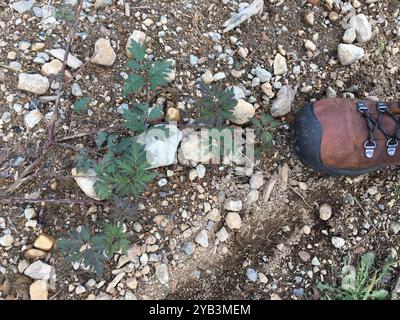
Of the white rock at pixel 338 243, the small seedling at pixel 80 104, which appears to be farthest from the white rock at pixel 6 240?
the white rock at pixel 338 243

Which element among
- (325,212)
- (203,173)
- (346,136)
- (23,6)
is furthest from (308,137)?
(23,6)

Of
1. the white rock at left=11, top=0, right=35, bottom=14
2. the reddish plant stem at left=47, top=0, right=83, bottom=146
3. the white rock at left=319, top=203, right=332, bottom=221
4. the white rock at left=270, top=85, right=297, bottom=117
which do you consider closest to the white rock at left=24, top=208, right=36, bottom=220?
the reddish plant stem at left=47, top=0, right=83, bottom=146

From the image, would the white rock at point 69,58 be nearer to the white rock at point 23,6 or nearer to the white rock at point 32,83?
the white rock at point 32,83

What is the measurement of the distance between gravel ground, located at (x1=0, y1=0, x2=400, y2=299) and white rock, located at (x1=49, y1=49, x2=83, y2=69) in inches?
0.7

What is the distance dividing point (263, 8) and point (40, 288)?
6.15ft

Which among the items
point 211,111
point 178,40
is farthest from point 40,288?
point 178,40

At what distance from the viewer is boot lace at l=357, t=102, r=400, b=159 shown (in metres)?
2.52

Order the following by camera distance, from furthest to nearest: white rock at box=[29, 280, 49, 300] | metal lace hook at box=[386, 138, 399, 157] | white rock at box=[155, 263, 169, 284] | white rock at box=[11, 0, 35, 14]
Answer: white rock at box=[11, 0, 35, 14] < metal lace hook at box=[386, 138, 399, 157] < white rock at box=[155, 263, 169, 284] < white rock at box=[29, 280, 49, 300]

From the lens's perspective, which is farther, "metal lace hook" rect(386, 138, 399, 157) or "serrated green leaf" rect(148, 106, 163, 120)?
"metal lace hook" rect(386, 138, 399, 157)

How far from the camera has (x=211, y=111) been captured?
7.94 feet

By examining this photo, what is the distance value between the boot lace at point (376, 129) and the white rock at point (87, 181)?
4.42ft

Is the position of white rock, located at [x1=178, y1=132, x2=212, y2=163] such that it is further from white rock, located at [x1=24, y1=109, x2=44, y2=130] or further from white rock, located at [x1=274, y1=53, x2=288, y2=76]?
white rock, located at [x1=24, y1=109, x2=44, y2=130]
